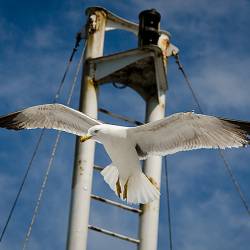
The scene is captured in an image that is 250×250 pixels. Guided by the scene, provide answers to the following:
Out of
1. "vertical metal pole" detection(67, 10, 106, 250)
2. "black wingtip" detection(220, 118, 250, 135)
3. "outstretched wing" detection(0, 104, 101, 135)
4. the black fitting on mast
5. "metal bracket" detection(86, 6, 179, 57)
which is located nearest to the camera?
"black wingtip" detection(220, 118, 250, 135)

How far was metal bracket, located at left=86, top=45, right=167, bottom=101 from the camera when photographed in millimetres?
16156

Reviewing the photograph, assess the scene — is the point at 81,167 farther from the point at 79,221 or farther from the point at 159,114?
the point at 159,114

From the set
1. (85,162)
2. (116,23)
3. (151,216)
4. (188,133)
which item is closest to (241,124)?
(188,133)

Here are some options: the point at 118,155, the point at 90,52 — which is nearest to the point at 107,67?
the point at 90,52

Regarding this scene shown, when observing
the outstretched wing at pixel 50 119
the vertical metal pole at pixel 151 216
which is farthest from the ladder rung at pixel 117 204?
the outstretched wing at pixel 50 119

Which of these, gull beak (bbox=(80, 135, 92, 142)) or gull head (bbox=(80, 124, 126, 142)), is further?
gull head (bbox=(80, 124, 126, 142))

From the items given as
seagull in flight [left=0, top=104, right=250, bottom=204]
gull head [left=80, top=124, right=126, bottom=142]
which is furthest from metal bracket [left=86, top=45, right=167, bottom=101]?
gull head [left=80, top=124, right=126, bottom=142]

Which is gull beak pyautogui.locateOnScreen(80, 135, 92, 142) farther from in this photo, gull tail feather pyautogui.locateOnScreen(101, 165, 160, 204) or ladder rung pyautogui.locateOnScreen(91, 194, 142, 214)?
ladder rung pyautogui.locateOnScreen(91, 194, 142, 214)

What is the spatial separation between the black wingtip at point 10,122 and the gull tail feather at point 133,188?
4.72 feet

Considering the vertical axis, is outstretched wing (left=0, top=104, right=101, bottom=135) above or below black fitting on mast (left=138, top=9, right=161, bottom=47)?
below

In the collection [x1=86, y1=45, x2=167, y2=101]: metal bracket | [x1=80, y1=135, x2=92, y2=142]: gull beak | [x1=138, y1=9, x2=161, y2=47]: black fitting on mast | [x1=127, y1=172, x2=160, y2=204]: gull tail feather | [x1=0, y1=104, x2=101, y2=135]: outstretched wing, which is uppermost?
[x1=138, y1=9, x2=161, y2=47]: black fitting on mast

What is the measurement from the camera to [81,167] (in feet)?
50.7

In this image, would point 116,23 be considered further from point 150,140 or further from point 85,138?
point 85,138

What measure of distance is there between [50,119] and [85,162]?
7.13 ft
